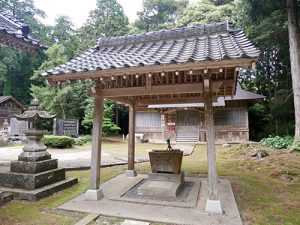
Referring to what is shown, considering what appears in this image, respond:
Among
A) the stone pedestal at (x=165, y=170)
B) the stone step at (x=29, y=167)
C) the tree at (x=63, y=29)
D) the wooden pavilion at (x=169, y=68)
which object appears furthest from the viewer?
the tree at (x=63, y=29)

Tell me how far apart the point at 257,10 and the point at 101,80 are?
13.5 metres

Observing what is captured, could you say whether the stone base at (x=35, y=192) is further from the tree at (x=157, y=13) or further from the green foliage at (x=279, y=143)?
the tree at (x=157, y=13)

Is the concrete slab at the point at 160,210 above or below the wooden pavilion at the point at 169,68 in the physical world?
below

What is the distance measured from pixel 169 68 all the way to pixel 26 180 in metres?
4.33

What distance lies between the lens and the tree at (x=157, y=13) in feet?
113

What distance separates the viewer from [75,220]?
14.1 feet

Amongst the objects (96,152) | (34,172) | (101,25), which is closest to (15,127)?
(101,25)

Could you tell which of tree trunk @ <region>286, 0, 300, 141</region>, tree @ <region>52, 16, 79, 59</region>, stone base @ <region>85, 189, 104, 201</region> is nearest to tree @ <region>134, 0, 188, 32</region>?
tree @ <region>52, 16, 79, 59</region>

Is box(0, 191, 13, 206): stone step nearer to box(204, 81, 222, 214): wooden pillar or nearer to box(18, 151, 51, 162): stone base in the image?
box(18, 151, 51, 162): stone base

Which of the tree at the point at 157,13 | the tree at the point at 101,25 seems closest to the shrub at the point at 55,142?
the tree at the point at 101,25

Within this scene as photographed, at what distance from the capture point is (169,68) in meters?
4.27

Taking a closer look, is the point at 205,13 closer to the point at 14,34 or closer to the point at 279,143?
the point at 279,143

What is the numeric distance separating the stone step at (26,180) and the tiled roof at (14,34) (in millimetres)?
3012

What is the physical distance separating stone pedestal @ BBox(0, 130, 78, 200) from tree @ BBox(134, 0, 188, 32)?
3072 cm
